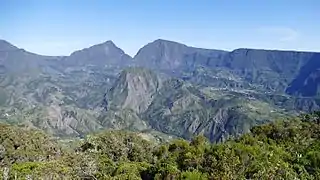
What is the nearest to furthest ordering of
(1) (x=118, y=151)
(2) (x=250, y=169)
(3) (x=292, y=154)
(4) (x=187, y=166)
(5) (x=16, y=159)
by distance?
(2) (x=250, y=169) → (4) (x=187, y=166) → (3) (x=292, y=154) → (5) (x=16, y=159) → (1) (x=118, y=151)

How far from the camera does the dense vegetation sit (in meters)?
62.5

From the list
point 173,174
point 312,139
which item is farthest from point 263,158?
point 312,139

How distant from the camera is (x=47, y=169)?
6762 centimetres

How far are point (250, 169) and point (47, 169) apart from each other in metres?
29.0

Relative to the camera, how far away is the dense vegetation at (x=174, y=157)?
205ft

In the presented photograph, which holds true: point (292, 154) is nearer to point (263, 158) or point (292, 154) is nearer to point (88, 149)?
point (263, 158)

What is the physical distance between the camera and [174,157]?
83375 millimetres

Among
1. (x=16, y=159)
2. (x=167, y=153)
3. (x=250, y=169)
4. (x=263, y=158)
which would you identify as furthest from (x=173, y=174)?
(x=16, y=159)

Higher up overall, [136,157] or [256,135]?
[256,135]

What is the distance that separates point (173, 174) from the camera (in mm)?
62562

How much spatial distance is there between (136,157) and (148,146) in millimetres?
8416

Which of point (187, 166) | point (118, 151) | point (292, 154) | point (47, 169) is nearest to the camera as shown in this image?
point (47, 169)

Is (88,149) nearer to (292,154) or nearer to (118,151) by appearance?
(118,151)

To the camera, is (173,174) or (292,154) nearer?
(173,174)
